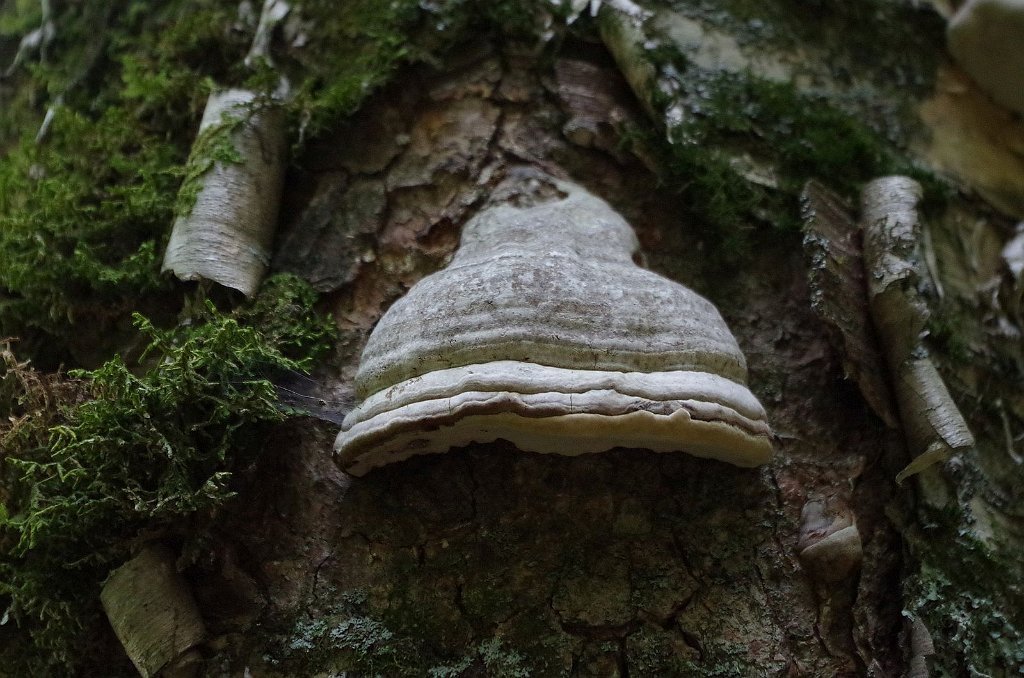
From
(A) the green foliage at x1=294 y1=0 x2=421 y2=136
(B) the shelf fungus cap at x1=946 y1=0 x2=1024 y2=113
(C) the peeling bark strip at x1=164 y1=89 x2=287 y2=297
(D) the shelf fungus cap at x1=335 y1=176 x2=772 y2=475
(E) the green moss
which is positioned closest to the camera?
(D) the shelf fungus cap at x1=335 y1=176 x2=772 y2=475

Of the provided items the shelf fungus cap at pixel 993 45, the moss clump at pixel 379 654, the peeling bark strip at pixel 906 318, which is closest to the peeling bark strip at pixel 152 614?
the moss clump at pixel 379 654

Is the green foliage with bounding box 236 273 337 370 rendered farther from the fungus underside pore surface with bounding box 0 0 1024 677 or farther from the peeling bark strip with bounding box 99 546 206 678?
the peeling bark strip with bounding box 99 546 206 678

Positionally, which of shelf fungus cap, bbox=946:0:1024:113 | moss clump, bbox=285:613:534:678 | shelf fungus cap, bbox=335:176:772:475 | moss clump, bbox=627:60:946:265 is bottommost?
moss clump, bbox=285:613:534:678

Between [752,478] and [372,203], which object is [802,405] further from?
[372,203]

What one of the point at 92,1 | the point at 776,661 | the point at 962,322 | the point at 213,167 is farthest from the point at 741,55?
the point at 92,1

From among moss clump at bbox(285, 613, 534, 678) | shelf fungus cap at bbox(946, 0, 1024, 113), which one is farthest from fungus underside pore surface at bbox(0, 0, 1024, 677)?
shelf fungus cap at bbox(946, 0, 1024, 113)

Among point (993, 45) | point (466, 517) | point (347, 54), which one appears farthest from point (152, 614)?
point (993, 45)

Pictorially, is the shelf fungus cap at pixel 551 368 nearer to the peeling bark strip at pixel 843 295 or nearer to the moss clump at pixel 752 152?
the peeling bark strip at pixel 843 295
